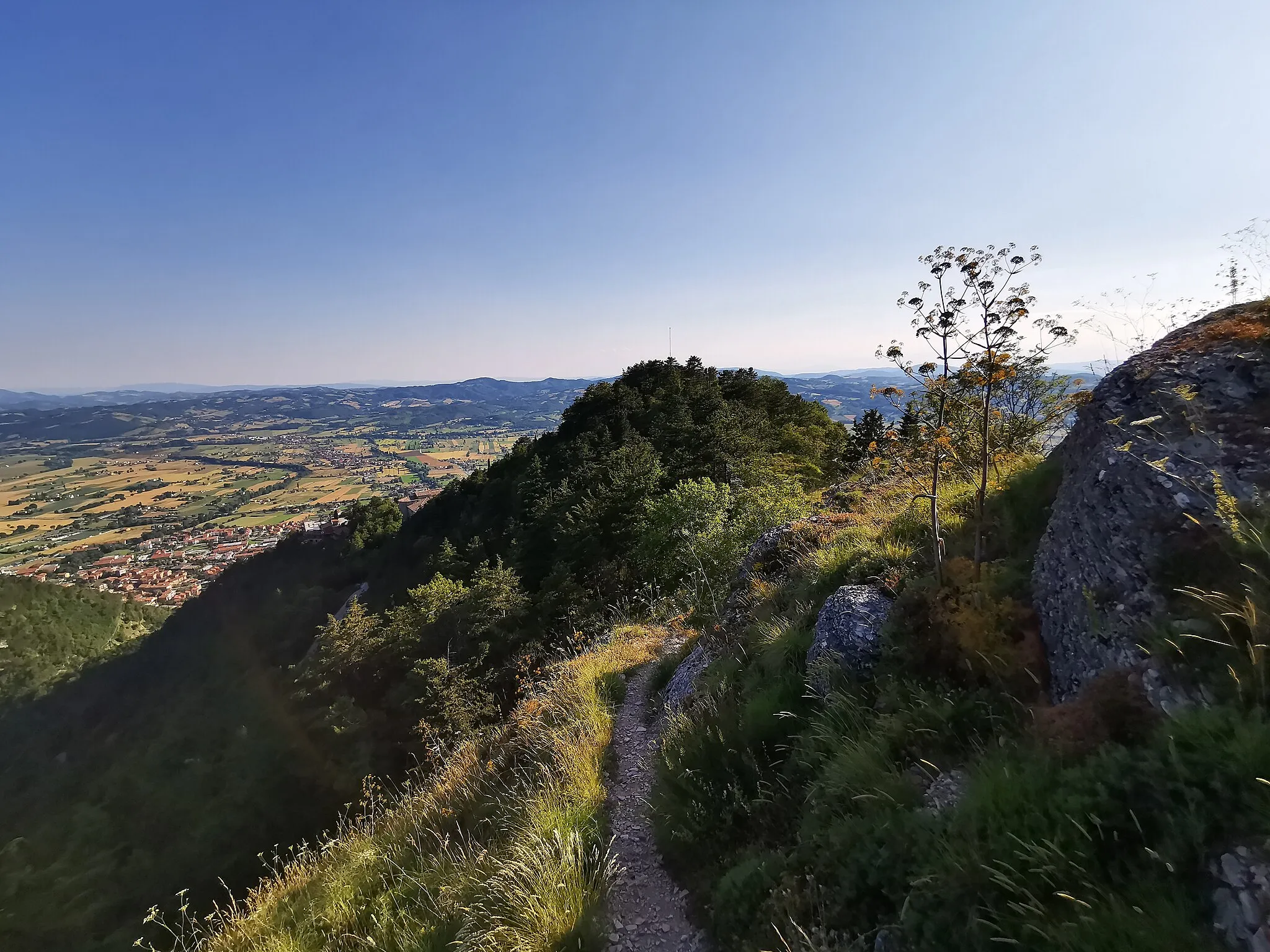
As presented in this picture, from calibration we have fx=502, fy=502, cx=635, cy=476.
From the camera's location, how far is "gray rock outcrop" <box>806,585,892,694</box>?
433 cm

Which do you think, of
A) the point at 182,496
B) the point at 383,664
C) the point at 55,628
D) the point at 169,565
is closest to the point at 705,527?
the point at 383,664

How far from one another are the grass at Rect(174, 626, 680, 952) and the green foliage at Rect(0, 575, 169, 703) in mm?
76169

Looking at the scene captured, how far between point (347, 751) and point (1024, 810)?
29.5 metres

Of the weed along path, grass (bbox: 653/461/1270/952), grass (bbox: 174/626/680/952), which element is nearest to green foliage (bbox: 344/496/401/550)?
grass (bbox: 174/626/680/952)

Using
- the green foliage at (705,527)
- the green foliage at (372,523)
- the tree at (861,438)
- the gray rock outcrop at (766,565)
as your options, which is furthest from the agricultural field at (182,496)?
the gray rock outcrop at (766,565)

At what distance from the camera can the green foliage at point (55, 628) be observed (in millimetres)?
54469

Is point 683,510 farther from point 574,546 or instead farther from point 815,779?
point 815,779

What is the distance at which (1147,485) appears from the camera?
3355 millimetres

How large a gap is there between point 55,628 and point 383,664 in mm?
62894

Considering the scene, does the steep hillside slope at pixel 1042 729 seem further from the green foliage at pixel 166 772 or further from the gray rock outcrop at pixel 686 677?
the green foliage at pixel 166 772

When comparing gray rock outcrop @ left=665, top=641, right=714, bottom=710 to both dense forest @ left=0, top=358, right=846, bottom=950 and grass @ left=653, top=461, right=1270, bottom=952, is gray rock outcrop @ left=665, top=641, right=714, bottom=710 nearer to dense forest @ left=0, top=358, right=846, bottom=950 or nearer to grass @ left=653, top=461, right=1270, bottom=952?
grass @ left=653, top=461, right=1270, bottom=952

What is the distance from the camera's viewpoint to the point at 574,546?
85.0ft

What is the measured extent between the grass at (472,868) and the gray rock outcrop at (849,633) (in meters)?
2.45

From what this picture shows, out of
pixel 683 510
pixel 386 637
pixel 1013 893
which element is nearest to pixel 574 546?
pixel 683 510
